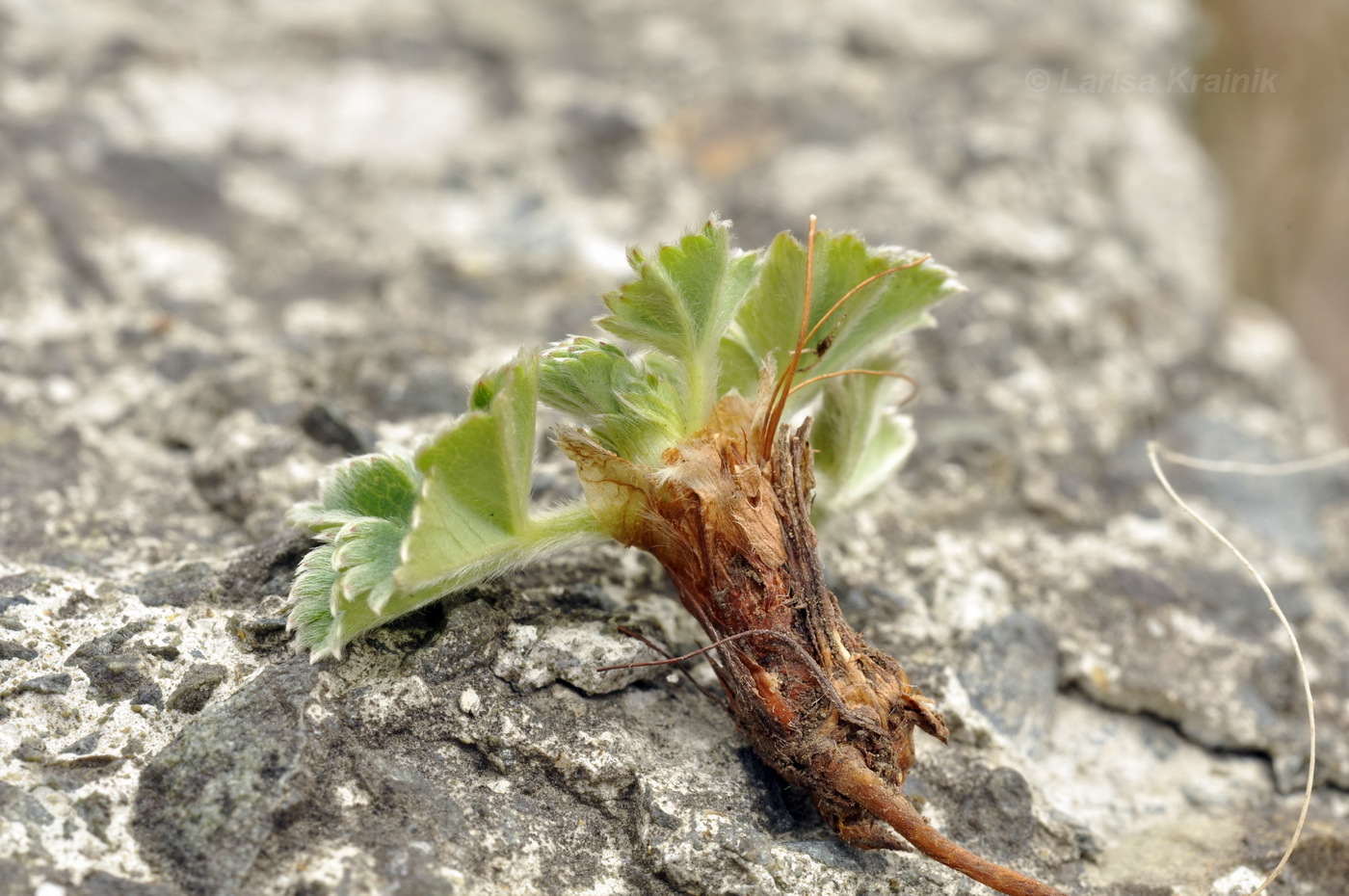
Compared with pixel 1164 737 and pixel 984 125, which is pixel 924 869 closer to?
pixel 1164 737

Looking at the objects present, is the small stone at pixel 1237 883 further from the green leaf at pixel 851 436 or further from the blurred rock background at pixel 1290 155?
the blurred rock background at pixel 1290 155

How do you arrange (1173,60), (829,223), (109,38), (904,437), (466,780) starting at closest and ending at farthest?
(466,780) < (904,437) < (829,223) < (109,38) < (1173,60)

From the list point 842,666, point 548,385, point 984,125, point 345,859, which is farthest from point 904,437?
point 984,125

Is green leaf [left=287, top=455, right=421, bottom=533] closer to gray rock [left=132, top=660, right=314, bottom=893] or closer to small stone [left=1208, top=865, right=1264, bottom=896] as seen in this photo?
gray rock [left=132, top=660, right=314, bottom=893]

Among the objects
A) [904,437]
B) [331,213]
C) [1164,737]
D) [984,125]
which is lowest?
[1164,737]

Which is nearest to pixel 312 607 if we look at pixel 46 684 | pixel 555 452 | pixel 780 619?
pixel 46 684
